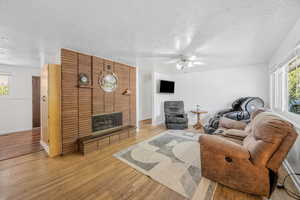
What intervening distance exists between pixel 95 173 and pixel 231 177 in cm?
201

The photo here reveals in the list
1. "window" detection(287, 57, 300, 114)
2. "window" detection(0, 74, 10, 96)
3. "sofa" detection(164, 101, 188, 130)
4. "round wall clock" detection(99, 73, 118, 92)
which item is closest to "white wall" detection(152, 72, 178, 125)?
"sofa" detection(164, 101, 188, 130)

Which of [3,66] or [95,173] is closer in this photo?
[95,173]

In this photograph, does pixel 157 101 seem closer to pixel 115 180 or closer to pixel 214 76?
pixel 214 76

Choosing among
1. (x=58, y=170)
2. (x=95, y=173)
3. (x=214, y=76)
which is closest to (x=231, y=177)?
(x=95, y=173)

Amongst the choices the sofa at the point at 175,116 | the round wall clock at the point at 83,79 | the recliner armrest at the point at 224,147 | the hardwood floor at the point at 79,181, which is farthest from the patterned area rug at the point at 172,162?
the round wall clock at the point at 83,79

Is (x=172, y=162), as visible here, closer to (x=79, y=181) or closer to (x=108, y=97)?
(x=79, y=181)

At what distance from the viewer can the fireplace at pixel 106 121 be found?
290 centimetres

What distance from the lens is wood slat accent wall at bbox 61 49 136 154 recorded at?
2422mm

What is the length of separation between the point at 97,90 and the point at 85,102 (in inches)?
16.5

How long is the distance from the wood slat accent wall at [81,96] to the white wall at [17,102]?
3166 millimetres

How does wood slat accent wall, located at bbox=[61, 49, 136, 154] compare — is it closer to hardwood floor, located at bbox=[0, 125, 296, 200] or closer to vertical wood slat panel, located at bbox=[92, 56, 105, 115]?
vertical wood slat panel, located at bbox=[92, 56, 105, 115]

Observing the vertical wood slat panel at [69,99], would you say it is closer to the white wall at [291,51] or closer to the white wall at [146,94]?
the white wall at [146,94]

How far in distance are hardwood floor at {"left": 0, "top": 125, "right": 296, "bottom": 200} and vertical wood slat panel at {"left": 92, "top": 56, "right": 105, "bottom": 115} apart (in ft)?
3.82

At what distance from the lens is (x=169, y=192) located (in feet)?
4.86
